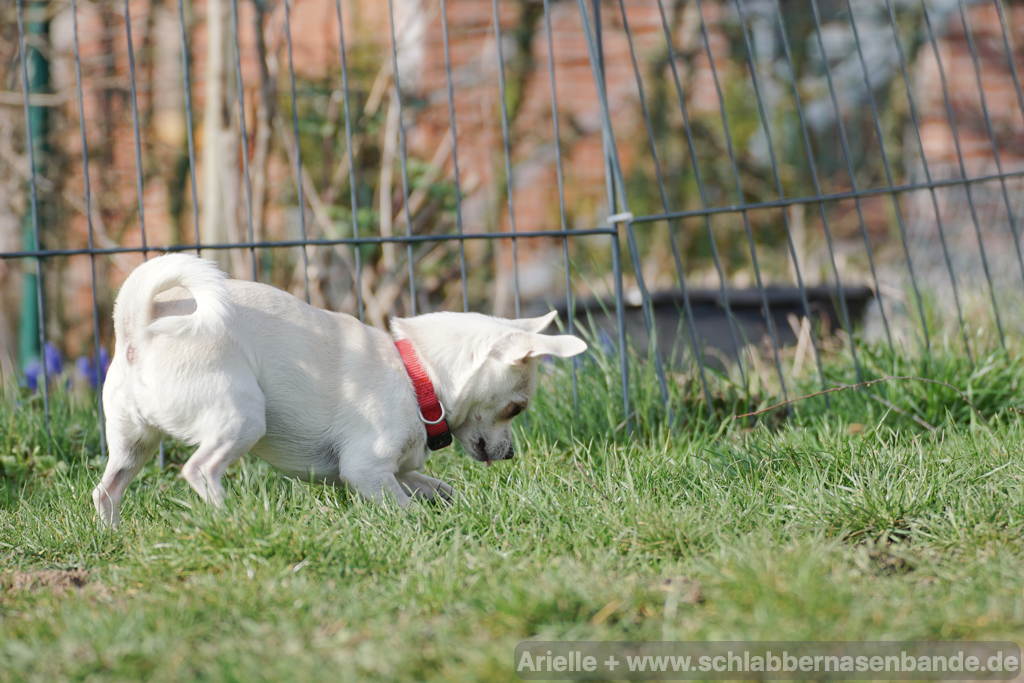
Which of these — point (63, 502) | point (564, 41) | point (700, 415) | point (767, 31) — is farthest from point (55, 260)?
point (767, 31)

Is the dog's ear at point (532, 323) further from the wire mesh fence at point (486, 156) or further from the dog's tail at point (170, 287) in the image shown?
the wire mesh fence at point (486, 156)

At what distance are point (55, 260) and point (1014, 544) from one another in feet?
26.3

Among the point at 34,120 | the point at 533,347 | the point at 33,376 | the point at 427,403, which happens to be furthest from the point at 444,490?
the point at 34,120

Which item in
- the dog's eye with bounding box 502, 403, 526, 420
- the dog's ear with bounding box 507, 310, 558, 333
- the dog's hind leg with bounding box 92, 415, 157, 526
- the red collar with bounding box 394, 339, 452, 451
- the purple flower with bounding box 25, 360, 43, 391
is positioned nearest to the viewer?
the dog's hind leg with bounding box 92, 415, 157, 526

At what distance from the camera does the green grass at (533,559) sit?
7.42 feet

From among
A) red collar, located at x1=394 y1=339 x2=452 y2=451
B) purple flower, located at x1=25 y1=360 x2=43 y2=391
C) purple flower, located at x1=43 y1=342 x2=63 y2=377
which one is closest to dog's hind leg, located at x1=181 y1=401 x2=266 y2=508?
red collar, located at x1=394 y1=339 x2=452 y2=451

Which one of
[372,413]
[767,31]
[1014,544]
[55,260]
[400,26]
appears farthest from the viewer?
[767,31]

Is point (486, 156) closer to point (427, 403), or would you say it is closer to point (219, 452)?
point (427, 403)

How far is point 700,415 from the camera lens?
187 inches

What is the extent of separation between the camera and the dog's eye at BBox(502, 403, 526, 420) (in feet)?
12.4

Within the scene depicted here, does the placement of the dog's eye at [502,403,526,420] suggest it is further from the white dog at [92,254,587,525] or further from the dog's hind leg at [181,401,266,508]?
the dog's hind leg at [181,401,266,508]

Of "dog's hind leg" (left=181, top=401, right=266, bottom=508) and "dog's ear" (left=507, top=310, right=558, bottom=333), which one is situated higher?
"dog's ear" (left=507, top=310, right=558, bottom=333)

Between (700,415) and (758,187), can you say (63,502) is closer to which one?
(700,415)

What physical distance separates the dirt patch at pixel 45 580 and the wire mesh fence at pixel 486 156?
3.43 metres
